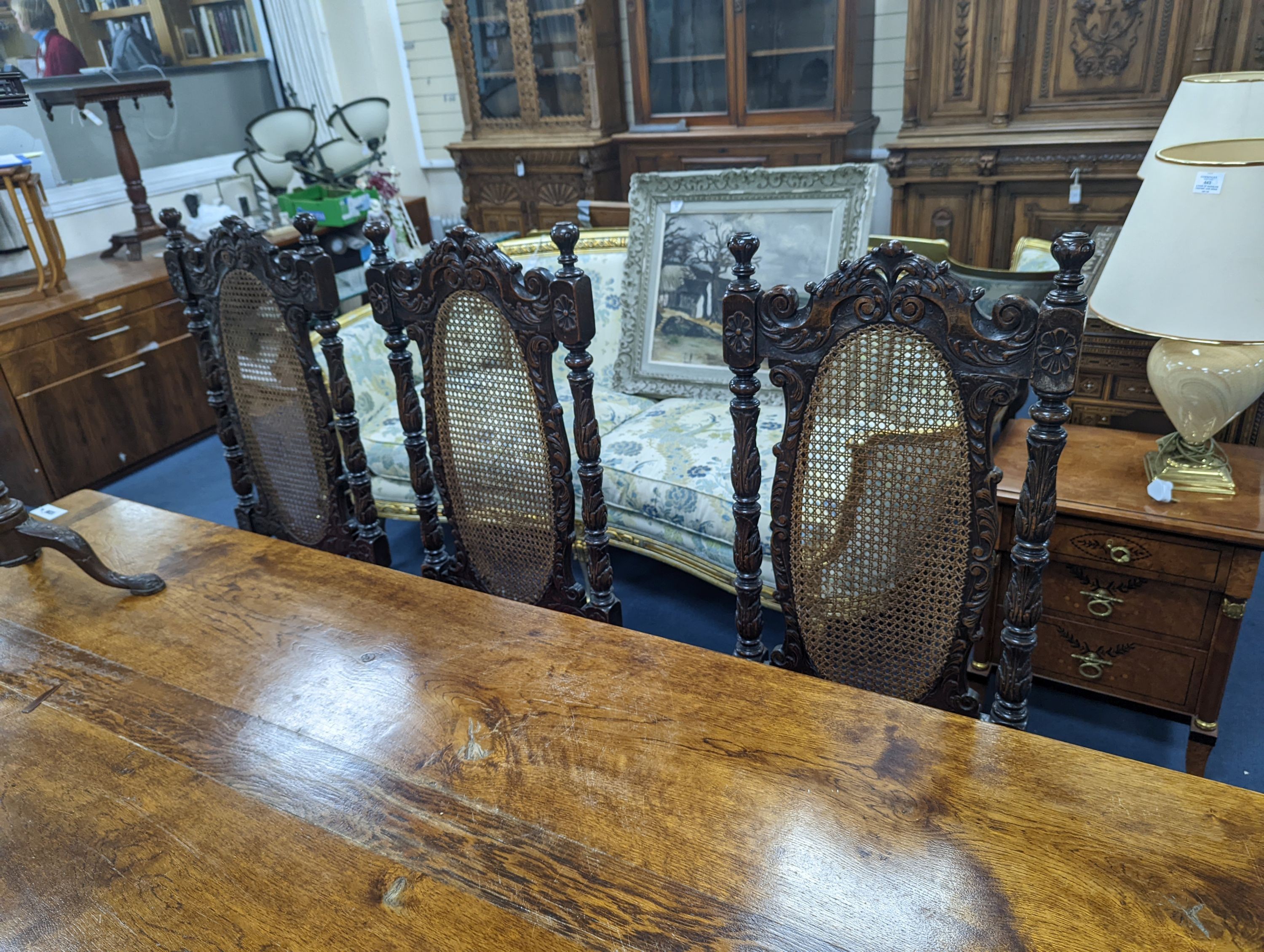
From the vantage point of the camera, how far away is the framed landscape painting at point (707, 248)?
7.33 feet

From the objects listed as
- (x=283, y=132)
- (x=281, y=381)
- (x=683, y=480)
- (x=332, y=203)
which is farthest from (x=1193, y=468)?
(x=283, y=132)

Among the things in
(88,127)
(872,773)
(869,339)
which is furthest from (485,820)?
(88,127)

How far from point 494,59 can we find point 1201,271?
4.06 m

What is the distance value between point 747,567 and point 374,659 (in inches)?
21.3

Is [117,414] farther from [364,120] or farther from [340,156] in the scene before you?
[364,120]

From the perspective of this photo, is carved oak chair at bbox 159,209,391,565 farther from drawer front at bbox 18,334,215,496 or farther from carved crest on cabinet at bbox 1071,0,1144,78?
carved crest on cabinet at bbox 1071,0,1144,78

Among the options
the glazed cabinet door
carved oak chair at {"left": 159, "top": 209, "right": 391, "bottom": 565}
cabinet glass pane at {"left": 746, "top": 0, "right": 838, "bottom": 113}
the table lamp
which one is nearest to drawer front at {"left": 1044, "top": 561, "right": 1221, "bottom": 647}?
the table lamp

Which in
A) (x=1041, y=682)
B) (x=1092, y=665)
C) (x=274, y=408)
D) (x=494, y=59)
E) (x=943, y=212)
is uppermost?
(x=494, y=59)

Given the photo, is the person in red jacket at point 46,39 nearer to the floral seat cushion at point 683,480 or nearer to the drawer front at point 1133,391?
the floral seat cushion at point 683,480

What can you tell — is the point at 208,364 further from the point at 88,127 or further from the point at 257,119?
the point at 88,127

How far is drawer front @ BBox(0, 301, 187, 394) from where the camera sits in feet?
9.71

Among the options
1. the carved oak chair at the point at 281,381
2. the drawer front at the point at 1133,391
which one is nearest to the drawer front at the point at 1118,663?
the drawer front at the point at 1133,391

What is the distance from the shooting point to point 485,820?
0.90 metres

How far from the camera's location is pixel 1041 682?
6.30 feet
